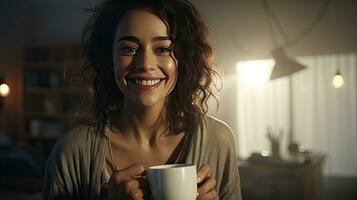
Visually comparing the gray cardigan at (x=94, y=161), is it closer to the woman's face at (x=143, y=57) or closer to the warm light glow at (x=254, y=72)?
the woman's face at (x=143, y=57)

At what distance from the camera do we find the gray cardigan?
29.2 inches

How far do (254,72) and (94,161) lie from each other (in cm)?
301

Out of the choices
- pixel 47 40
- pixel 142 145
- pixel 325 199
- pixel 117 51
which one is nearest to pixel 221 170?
pixel 142 145

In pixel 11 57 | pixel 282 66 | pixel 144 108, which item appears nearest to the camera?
pixel 144 108

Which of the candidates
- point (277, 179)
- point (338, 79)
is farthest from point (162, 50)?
point (338, 79)

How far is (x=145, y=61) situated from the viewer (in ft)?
2.30

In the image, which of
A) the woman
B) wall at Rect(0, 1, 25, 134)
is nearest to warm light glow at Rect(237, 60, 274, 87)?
wall at Rect(0, 1, 25, 134)

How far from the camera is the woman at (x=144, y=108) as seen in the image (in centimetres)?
72

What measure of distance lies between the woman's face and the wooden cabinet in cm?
186

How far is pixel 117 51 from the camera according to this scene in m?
0.73

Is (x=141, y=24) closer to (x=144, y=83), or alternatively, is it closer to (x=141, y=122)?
(x=144, y=83)

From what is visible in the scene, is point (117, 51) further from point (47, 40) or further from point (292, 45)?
point (47, 40)

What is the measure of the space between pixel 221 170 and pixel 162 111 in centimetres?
17

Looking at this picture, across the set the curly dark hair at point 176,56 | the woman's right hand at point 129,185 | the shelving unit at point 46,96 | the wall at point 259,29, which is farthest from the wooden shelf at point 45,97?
the woman's right hand at point 129,185
